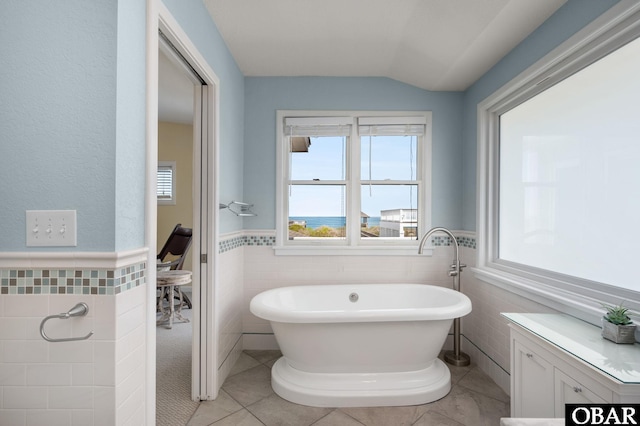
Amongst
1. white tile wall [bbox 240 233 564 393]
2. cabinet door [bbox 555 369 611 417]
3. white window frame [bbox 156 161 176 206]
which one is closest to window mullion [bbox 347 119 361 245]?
white tile wall [bbox 240 233 564 393]

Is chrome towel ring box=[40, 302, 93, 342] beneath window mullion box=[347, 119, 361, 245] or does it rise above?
beneath

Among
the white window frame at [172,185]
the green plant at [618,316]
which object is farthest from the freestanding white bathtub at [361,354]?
the white window frame at [172,185]

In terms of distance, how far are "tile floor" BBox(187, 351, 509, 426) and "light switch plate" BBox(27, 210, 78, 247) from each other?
1427 millimetres

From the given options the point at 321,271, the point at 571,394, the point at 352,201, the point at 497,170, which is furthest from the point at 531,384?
the point at 352,201

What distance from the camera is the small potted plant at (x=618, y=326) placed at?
1.46m

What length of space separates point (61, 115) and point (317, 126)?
88.5 inches

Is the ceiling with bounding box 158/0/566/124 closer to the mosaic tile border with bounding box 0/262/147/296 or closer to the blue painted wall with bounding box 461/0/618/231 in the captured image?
the blue painted wall with bounding box 461/0/618/231

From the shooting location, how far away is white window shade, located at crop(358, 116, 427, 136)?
3227 mm

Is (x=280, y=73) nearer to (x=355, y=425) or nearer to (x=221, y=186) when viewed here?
(x=221, y=186)

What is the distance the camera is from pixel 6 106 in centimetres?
125

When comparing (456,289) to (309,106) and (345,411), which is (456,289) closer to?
(345,411)

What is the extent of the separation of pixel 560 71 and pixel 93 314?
105 inches

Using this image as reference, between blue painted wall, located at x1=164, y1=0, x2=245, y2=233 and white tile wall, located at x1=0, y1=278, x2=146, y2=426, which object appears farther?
blue painted wall, located at x1=164, y1=0, x2=245, y2=233

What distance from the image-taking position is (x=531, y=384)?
1.72m
